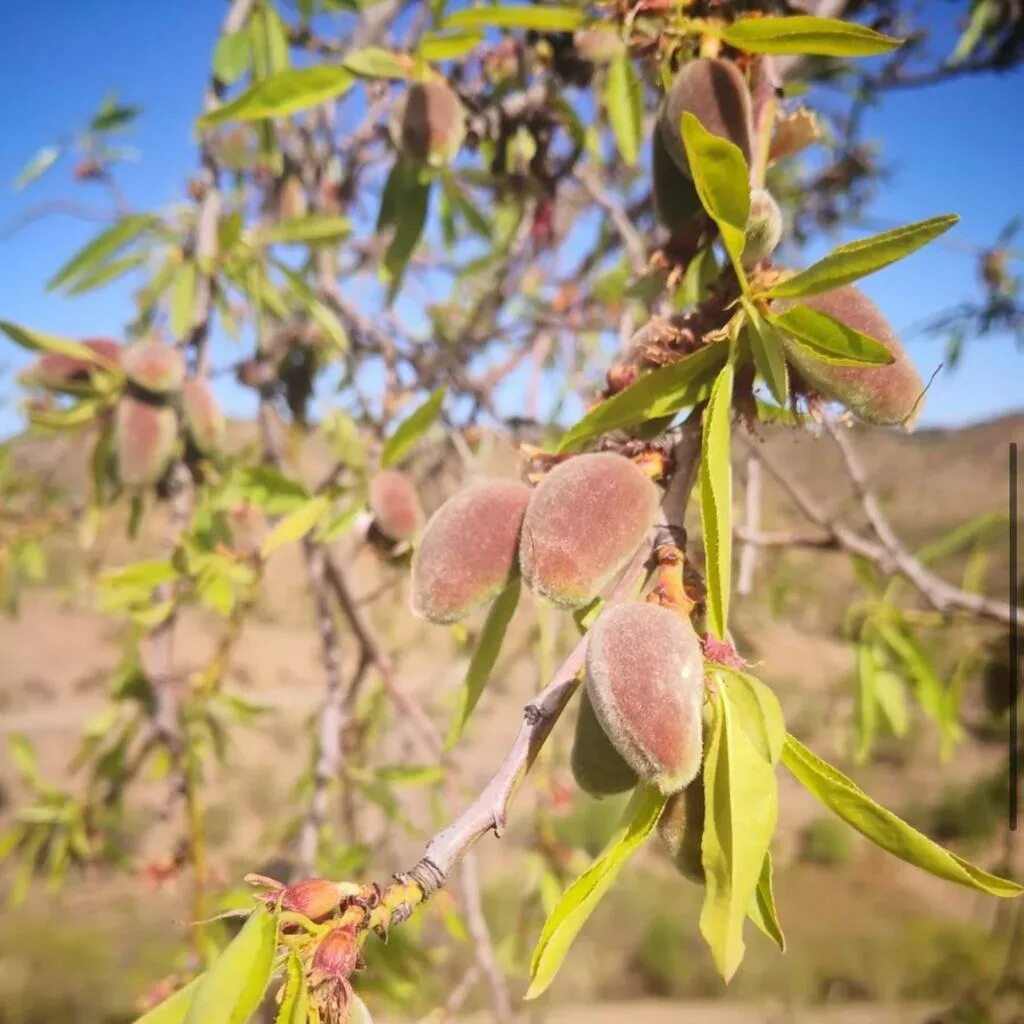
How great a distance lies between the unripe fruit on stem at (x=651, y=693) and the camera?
19.3 inches

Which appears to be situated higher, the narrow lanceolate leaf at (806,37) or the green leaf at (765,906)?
the narrow lanceolate leaf at (806,37)

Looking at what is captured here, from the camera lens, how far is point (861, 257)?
501 mm

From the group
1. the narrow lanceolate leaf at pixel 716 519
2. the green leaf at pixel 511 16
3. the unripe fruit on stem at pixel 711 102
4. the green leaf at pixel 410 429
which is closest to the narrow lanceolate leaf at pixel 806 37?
the unripe fruit on stem at pixel 711 102

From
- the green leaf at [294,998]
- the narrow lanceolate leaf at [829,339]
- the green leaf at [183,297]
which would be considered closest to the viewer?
the green leaf at [294,998]

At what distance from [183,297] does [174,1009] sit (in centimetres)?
120

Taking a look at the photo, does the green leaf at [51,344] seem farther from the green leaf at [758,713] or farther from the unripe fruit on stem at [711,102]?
the green leaf at [758,713]

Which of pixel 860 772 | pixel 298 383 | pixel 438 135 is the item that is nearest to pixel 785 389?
pixel 438 135

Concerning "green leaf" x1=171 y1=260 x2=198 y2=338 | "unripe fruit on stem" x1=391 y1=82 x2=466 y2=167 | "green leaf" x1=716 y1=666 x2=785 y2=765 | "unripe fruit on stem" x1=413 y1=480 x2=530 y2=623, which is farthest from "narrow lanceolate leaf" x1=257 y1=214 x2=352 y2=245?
"green leaf" x1=716 y1=666 x2=785 y2=765

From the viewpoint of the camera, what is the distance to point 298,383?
6.84ft

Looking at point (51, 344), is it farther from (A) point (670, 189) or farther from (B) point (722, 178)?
(B) point (722, 178)

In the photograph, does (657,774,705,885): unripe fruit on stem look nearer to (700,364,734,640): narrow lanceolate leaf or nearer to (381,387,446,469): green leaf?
(700,364,734,640): narrow lanceolate leaf

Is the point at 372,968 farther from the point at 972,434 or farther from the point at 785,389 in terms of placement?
the point at 972,434

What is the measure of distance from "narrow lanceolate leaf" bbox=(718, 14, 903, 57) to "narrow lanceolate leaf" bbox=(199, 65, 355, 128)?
1.68ft

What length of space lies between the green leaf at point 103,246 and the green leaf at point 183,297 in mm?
198
